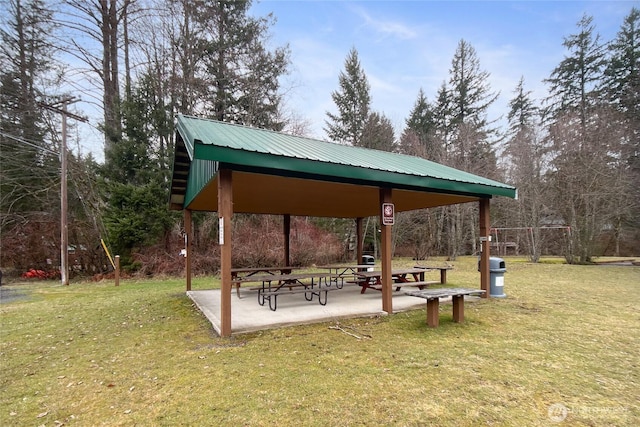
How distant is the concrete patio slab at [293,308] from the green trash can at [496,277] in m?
1.82

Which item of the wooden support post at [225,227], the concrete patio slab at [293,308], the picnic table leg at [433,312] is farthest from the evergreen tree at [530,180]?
the wooden support post at [225,227]

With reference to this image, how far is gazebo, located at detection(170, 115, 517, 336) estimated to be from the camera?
4172 millimetres

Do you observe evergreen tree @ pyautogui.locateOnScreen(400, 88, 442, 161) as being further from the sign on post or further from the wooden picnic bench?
the wooden picnic bench

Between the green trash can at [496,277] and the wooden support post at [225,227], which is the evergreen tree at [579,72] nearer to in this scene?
the green trash can at [496,277]

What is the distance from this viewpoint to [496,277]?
6.97 metres

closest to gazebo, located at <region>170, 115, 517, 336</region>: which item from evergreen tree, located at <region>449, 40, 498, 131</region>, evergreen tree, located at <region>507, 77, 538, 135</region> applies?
evergreen tree, located at <region>449, 40, 498, 131</region>

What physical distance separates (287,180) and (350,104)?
1920 cm

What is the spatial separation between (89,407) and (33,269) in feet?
45.8

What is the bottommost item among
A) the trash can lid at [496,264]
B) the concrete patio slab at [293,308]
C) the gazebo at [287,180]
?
the concrete patio slab at [293,308]

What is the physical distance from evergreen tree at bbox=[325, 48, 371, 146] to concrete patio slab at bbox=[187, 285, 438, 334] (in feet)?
55.6

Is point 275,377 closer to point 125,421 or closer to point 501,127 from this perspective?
point 125,421

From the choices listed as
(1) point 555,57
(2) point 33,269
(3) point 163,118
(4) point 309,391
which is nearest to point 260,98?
(3) point 163,118

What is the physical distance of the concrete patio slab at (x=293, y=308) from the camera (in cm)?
489

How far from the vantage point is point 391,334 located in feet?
14.2
